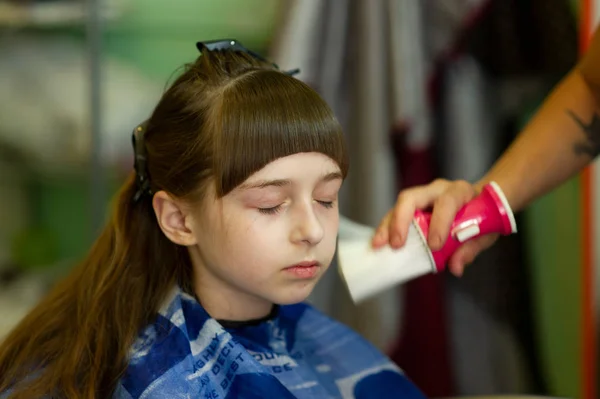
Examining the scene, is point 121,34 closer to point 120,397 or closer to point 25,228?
point 25,228

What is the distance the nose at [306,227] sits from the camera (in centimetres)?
92

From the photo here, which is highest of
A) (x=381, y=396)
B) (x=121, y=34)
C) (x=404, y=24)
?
(x=404, y=24)

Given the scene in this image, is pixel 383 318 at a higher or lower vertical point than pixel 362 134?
lower

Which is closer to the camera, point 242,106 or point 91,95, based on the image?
point 242,106

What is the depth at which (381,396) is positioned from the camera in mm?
1104

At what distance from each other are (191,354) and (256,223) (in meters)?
0.19

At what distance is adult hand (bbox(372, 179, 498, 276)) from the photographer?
981 millimetres

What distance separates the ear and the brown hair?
18 mm

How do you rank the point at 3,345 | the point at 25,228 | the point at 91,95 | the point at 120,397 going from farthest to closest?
the point at 25,228 < the point at 91,95 < the point at 3,345 < the point at 120,397

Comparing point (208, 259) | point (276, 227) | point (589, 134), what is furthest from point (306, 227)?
point (589, 134)

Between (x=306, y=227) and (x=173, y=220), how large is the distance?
0.67 feet

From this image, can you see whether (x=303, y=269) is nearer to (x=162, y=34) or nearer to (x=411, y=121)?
(x=411, y=121)

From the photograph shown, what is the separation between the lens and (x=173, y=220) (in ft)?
3.33

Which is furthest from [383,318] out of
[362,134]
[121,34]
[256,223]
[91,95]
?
[121,34]
